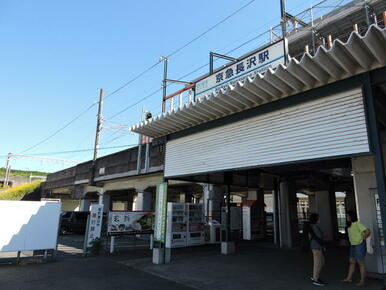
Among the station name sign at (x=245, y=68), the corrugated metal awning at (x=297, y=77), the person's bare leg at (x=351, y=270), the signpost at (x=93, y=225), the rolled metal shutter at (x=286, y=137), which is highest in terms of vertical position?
the station name sign at (x=245, y=68)

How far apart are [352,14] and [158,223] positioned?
9.99 metres

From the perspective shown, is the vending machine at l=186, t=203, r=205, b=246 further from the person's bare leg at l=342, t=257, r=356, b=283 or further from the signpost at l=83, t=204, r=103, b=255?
the person's bare leg at l=342, t=257, r=356, b=283

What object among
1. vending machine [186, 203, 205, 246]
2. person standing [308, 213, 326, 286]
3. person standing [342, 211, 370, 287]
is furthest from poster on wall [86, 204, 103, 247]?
person standing [342, 211, 370, 287]

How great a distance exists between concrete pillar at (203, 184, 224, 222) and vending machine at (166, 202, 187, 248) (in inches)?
77.7

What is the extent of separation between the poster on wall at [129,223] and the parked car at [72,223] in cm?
972

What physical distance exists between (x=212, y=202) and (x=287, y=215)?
153 inches

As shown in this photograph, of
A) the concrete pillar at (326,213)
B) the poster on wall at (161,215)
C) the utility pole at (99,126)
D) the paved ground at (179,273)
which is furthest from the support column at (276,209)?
the utility pole at (99,126)

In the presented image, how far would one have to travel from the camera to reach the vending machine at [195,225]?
13.9 m

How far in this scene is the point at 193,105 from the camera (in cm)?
734

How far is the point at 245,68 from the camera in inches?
279

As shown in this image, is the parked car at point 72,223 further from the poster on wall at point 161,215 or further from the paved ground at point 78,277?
the poster on wall at point 161,215

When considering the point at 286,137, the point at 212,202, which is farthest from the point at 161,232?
the point at 212,202

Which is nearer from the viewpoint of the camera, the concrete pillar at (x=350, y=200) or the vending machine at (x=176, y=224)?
the vending machine at (x=176, y=224)

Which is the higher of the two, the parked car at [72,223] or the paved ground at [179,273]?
the parked car at [72,223]
